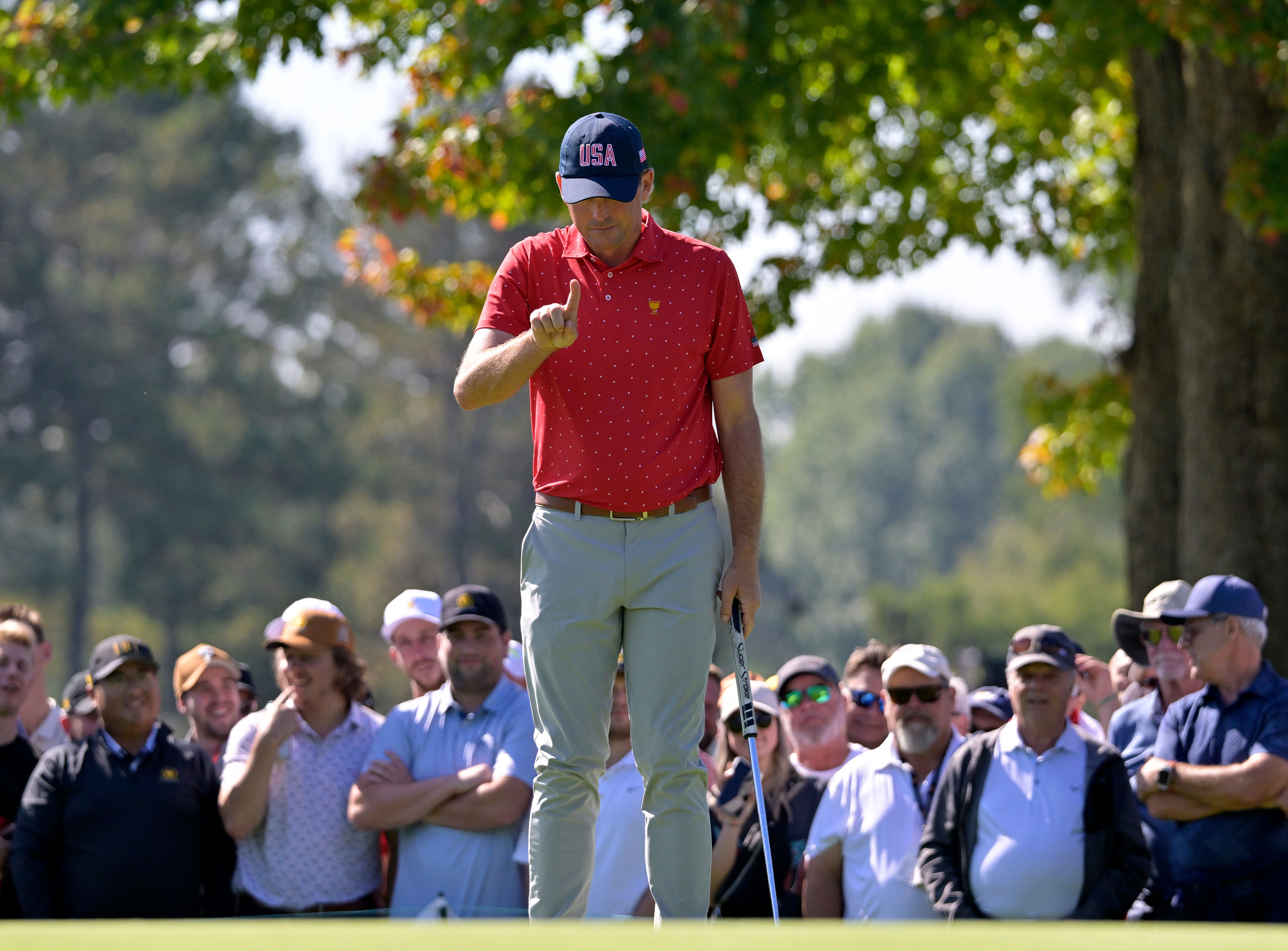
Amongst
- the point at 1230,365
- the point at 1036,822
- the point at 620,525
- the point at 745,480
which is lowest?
the point at 1036,822

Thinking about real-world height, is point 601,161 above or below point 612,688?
above

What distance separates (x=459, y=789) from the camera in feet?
20.7

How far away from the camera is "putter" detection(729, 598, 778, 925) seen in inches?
166

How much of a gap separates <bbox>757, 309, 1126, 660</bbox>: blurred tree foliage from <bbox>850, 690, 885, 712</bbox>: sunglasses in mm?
51371

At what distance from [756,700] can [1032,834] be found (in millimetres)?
1241

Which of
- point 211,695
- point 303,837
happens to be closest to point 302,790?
point 303,837

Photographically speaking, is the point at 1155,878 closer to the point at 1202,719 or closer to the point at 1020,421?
the point at 1202,719

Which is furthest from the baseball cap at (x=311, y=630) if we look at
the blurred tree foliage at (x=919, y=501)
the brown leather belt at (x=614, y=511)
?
the blurred tree foliage at (x=919, y=501)

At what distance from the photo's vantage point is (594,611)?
4289 mm

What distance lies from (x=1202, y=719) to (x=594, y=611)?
2795 mm

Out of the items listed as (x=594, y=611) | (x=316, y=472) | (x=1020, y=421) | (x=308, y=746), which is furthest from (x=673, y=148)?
(x=1020, y=421)

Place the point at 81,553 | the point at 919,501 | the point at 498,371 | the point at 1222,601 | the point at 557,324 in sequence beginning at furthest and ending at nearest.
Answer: the point at 919,501 → the point at 81,553 → the point at 1222,601 → the point at 498,371 → the point at 557,324

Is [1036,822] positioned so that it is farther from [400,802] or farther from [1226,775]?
[400,802]

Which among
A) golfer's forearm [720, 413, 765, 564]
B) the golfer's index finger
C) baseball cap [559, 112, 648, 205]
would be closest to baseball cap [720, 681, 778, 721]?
golfer's forearm [720, 413, 765, 564]
